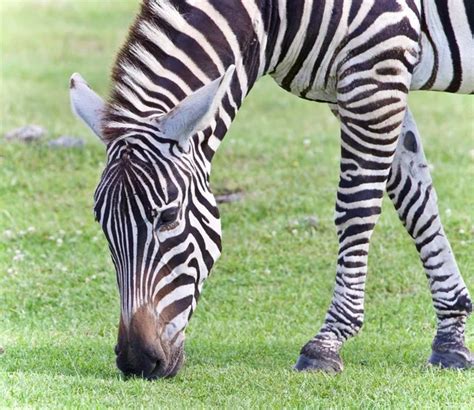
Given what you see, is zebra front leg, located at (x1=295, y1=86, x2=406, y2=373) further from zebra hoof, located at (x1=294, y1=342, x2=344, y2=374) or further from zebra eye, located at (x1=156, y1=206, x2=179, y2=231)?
zebra eye, located at (x1=156, y1=206, x2=179, y2=231)

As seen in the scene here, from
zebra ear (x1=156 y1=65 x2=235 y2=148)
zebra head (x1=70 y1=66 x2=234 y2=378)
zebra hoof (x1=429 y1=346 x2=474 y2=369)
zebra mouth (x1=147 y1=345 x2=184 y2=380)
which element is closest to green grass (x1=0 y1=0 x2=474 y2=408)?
zebra mouth (x1=147 y1=345 x2=184 y2=380)

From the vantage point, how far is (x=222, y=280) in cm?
980

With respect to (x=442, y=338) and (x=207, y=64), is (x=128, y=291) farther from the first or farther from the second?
(x=442, y=338)

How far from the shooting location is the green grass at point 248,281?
20.8 feet

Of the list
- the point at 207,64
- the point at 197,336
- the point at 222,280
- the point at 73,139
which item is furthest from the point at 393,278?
the point at 73,139

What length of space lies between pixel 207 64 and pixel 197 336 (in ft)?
8.43

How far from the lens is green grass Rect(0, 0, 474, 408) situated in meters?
6.35

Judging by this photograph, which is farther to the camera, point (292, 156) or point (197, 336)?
point (292, 156)

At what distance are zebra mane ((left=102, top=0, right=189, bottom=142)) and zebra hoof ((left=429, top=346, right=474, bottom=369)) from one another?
2.56 meters

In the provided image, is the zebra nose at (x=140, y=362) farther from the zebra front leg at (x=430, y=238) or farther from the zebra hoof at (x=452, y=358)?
the zebra front leg at (x=430, y=238)

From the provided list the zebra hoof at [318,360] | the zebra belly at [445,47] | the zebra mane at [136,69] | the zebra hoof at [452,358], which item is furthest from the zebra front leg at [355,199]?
the zebra mane at [136,69]

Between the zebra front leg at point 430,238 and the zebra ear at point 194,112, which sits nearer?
the zebra ear at point 194,112

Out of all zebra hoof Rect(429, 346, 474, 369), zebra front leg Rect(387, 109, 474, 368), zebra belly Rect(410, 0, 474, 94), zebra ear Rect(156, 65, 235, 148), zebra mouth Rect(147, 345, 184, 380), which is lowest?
zebra hoof Rect(429, 346, 474, 369)

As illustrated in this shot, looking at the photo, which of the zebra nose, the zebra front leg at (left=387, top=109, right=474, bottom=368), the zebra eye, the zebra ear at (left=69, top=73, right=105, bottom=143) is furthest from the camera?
the zebra front leg at (left=387, top=109, right=474, bottom=368)
